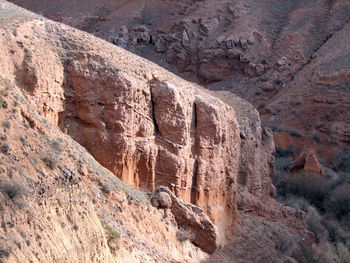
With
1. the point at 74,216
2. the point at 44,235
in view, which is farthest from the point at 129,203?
the point at 44,235

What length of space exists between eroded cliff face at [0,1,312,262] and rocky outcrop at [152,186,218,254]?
0.17 ft

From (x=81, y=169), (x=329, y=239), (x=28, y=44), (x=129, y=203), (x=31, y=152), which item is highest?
(x=28, y=44)

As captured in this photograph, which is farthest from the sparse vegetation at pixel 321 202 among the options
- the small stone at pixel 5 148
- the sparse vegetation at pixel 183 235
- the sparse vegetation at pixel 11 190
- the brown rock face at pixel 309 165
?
the sparse vegetation at pixel 11 190

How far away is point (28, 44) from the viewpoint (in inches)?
506

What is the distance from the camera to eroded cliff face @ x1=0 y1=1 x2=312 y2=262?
11.4 metres

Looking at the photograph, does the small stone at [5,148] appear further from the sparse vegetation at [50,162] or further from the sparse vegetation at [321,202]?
the sparse vegetation at [321,202]

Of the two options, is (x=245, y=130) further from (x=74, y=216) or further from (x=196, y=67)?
(x=196, y=67)

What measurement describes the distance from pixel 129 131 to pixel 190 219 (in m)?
2.55

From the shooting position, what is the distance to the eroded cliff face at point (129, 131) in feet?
37.4

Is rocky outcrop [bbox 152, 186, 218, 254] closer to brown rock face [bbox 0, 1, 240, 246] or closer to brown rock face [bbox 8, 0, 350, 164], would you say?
brown rock face [bbox 0, 1, 240, 246]

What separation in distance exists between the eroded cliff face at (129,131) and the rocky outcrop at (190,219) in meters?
0.05

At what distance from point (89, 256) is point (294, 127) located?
30.9 m

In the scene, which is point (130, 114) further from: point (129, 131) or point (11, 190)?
point (11, 190)

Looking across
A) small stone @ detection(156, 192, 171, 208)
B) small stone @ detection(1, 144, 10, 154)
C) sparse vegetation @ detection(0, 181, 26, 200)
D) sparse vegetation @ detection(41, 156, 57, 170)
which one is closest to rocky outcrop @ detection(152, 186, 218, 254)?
small stone @ detection(156, 192, 171, 208)
